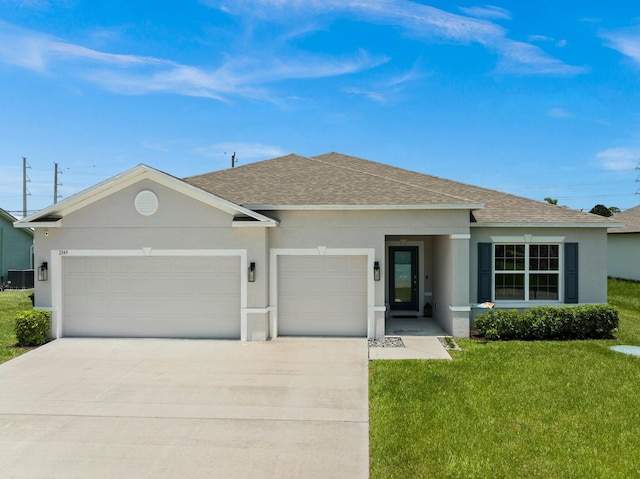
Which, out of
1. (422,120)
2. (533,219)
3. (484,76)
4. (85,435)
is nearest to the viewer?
(85,435)

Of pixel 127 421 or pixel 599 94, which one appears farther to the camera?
pixel 599 94

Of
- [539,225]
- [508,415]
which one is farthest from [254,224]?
[539,225]

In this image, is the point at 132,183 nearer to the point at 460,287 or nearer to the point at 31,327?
the point at 31,327

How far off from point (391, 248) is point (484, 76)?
8821 millimetres

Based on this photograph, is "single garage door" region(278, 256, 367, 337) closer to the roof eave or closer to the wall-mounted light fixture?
the roof eave

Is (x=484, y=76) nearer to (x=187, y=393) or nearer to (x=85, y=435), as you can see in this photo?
(x=187, y=393)

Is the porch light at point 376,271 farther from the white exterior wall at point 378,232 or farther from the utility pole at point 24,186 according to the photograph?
the utility pole at point 24,186

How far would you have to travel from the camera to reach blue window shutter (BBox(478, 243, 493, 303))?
11.8m

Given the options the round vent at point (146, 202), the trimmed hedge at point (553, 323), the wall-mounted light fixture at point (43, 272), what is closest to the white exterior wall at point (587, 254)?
the trimmed hedge at point (553, 323)

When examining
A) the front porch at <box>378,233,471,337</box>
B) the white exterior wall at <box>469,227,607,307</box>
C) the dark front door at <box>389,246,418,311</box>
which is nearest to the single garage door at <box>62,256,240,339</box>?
the front porch at <box>378,233,471,337</box>

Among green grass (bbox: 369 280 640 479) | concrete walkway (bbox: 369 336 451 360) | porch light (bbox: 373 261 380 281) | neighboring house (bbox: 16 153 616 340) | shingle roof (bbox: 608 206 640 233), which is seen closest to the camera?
green grass (bbox: 369 280 640 479)

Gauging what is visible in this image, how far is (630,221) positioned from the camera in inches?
1056

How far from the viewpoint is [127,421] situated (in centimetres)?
624

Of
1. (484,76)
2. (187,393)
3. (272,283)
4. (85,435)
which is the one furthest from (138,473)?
(484,76)
